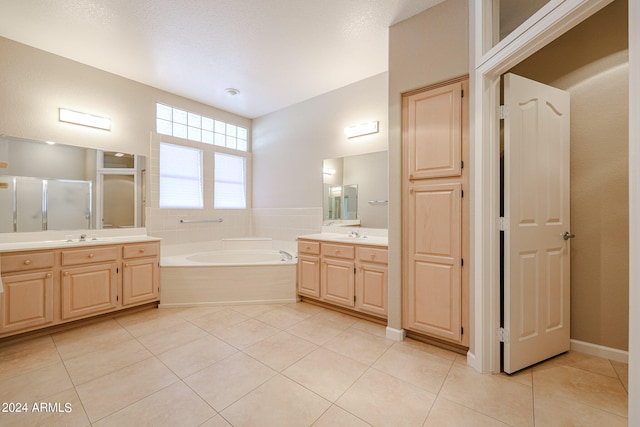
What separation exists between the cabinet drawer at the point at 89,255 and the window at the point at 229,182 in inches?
68.3

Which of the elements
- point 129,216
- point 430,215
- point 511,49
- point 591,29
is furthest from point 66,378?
point 591,29

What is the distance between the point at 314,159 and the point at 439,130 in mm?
2119

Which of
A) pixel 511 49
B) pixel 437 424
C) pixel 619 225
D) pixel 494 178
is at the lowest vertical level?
pixel 437 424

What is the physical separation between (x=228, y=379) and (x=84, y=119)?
3.28 m

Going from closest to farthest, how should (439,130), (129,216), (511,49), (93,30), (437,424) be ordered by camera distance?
1. (437,424)
2. (511,49)
3. (439,130)
4. (93,30)
5. (129,216)

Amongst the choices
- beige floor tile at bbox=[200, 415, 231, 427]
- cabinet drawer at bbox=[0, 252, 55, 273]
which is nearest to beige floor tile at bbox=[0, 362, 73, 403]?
cabinet drawer at bbox=[0, 252, 55, 273]

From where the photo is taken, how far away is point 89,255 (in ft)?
8.71

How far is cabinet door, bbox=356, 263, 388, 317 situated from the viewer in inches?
103

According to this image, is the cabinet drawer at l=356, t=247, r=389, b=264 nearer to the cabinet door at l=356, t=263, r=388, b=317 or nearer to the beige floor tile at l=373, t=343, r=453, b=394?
the cabinet door at l=356, t=263, r=388, b=317

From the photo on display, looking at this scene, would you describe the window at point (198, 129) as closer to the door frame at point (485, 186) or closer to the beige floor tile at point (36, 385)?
the beige floor tile at point (36, 385)

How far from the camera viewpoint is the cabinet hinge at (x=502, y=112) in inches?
72.8

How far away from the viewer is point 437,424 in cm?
144

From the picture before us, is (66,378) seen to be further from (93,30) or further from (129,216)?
(93,30)

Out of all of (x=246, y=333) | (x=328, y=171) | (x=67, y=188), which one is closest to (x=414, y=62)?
(x=328, y=171)
